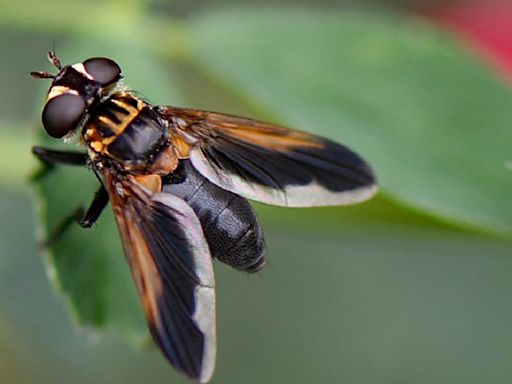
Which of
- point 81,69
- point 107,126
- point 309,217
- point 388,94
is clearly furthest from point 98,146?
point 388,94

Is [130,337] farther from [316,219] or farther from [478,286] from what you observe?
[478,286]

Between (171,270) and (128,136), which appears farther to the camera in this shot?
(128,136)

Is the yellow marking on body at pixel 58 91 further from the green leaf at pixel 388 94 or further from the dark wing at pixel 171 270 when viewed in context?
the green leaf at pixel 388 94

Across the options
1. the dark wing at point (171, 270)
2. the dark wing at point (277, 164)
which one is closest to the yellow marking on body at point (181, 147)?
the dark wing at point (277, 164)

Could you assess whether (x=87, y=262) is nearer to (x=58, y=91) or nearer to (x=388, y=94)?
(x=58, y=91)

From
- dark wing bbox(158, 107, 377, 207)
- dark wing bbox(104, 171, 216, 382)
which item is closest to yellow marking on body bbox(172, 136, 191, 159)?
dark wing bbox(158, 107, 377, 207)
